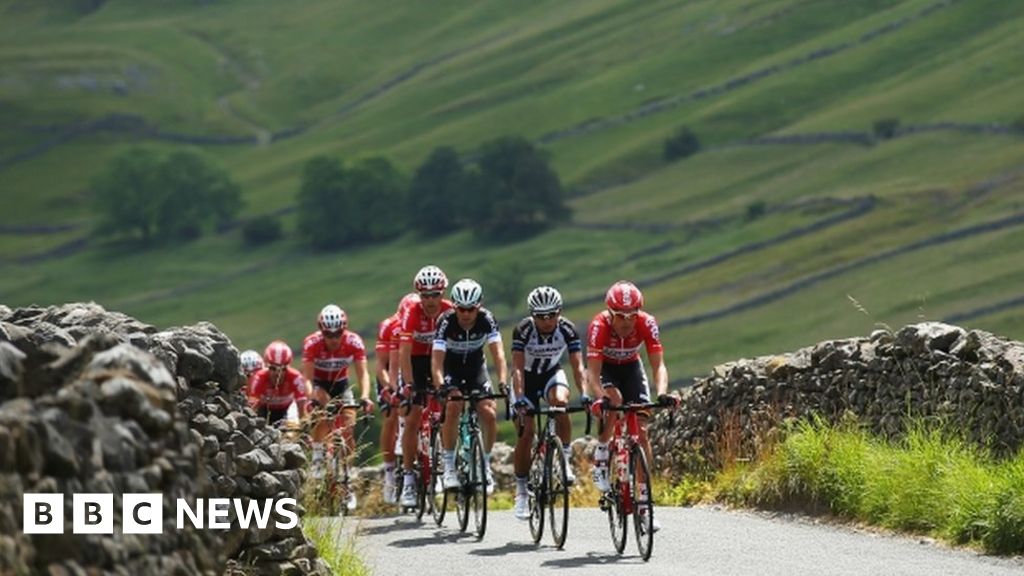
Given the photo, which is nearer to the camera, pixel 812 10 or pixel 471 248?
pixel 471 248

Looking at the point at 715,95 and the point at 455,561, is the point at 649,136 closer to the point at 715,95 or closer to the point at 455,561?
the point at 715,95

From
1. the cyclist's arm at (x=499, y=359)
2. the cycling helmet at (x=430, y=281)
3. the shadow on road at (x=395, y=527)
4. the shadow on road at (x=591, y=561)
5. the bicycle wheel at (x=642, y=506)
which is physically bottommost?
the shadow on road at (x=591, y=561)

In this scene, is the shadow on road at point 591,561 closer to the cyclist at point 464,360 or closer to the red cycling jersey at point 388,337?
the cyclist at point 464,360

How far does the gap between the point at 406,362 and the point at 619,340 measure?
278cm

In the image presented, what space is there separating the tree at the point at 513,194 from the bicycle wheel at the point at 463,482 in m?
143

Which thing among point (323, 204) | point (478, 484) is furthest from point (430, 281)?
point (323, 204)

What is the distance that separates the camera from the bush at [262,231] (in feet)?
565

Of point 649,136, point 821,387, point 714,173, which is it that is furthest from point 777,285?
point 821,387

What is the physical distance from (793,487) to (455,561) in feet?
15.6

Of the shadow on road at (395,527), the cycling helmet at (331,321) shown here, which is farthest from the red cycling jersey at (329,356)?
the shadow on road at (395,527)

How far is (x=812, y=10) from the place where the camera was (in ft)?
639

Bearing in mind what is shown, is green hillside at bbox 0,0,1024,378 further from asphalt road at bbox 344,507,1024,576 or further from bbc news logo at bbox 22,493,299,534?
bbc news logo at bbox 22,493,299,534

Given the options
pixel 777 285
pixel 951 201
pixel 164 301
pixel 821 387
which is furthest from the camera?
pixel 164 301

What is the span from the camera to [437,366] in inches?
734
